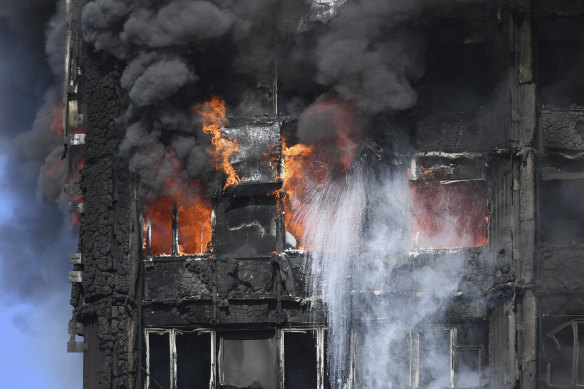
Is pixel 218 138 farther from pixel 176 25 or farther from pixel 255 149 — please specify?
pixel 176 25

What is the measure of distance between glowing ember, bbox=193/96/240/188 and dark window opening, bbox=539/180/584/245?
309 inches

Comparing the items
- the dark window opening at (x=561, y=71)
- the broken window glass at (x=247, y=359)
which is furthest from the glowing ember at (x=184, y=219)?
the dark window opening at (x=561, y=71)

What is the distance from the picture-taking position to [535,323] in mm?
23016

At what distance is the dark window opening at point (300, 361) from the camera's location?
2331 cm

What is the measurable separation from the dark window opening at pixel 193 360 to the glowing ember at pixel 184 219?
2.10 metres

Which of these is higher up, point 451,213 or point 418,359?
point 451,213

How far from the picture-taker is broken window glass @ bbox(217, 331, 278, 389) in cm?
2325

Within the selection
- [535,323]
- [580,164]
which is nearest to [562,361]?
[535,323]

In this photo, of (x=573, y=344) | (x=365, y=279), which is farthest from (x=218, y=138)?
(x=573, y=344)

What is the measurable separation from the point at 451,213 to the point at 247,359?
6202 millimetres

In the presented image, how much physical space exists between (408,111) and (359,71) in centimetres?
182

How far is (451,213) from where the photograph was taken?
24266mm

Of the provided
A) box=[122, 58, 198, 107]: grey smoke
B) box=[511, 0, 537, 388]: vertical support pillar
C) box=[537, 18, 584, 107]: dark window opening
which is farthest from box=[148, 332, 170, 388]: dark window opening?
box=[537, 18, 584, 107]: dark window opening

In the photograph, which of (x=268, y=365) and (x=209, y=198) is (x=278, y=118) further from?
(x=268, y=365)
